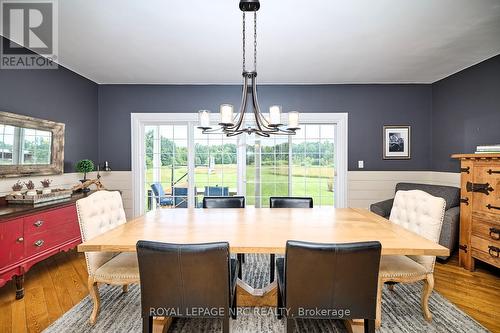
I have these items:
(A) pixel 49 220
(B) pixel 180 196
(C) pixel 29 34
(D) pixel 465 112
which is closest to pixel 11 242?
(A) pixel 49 220

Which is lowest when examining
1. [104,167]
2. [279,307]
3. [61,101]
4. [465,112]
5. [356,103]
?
[279,307]

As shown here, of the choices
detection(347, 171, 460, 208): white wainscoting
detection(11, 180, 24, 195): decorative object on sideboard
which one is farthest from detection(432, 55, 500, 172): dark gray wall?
detection(11, 180, 24, 195): decorative object on sideboard

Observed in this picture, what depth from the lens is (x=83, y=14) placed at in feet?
7.38

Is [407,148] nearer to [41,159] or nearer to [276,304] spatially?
[276,304]

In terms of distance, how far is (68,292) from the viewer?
8.00ft

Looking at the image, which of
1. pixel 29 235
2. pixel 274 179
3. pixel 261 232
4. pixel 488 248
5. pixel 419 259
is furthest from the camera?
pixel 274 179

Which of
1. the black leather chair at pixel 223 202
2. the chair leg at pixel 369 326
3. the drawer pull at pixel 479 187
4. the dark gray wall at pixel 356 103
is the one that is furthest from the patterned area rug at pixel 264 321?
the dark gray wall at pixel 356 103

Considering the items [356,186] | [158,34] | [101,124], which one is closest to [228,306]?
[158,34]

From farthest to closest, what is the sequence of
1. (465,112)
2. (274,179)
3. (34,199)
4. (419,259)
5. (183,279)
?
(274,179), (465,112), (34,199), (419,259), (183,279)

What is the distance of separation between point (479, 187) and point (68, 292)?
4298mm

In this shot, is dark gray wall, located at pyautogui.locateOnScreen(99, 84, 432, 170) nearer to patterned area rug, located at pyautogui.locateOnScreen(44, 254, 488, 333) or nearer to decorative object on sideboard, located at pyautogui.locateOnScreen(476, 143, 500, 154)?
decorative object on sideboard, located at pyautogui.locateOnScreen(476, 143, 500, 154)

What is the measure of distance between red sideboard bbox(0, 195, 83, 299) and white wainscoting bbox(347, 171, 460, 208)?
3894 millimetres

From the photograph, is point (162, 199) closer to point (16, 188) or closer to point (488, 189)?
point (16, 188)

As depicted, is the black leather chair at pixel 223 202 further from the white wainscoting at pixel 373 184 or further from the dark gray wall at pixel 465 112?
the dark gray wall at pixel 465 112
